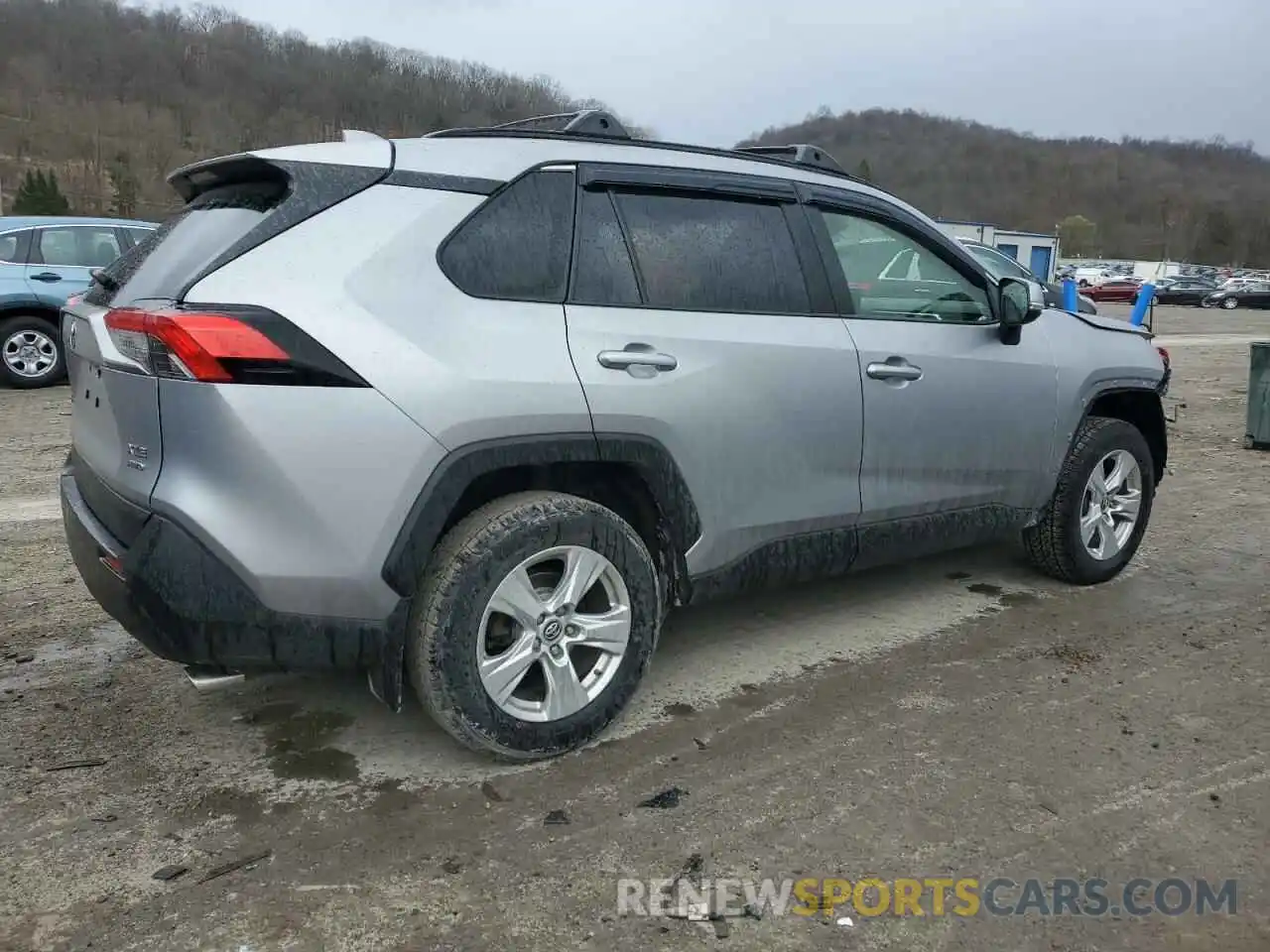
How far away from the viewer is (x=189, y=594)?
2521 millimetres

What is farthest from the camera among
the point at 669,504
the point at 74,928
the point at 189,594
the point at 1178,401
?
the point at 1178,401

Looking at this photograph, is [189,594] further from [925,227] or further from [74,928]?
[925,227]

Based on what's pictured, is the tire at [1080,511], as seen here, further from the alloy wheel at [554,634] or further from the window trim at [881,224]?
the alloy wheel at [554,634]

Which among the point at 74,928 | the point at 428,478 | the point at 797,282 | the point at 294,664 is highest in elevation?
the point at 797,282

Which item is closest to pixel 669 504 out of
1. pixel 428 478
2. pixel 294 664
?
pixel 428 478

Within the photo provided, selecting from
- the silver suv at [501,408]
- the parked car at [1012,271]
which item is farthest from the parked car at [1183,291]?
the silver suv at [501,408]

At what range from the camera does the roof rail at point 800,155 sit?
3863 mm

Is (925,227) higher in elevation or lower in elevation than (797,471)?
higher

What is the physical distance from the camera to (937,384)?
148 inches

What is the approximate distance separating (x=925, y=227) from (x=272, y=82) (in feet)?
333

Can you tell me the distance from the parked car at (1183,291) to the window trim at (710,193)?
4948 cm

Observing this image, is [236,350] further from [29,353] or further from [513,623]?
[29,353]

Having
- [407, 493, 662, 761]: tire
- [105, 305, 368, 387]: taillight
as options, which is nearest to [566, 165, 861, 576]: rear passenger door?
[407, 493, 662, 761]: tire

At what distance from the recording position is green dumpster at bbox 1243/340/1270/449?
8148 millimetres
